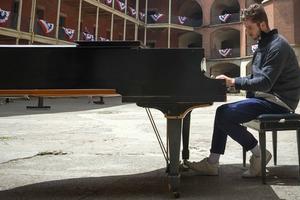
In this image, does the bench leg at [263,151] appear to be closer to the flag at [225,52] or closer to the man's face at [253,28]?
the man's face at [253,28]

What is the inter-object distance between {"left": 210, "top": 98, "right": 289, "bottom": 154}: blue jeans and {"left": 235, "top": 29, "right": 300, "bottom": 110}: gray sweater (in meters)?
0.13

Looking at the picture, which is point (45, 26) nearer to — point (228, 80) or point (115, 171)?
point (115, 171)

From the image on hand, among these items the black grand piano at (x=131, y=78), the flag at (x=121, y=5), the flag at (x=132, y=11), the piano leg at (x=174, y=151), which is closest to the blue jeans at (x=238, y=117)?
the black grand piano at (x=131, y=78)

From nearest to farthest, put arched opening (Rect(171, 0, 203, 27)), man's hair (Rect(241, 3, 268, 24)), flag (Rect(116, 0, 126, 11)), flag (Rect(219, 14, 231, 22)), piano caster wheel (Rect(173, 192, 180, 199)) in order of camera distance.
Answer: piano caster wheel (Rect(173, 192, 180, 199)) < man's hair (Rect(241, 3, 268, 24)) < flag (Rect(116, 0, 126, 11)) < flag (Rect(219, 14, 231, 22)) < arched opening (Rect(171, 0, 203, 27))

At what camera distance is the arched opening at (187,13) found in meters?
36.1

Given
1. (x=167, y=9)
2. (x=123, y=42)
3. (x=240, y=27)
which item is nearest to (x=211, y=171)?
(x=123, y=42)

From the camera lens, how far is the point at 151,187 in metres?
3.42

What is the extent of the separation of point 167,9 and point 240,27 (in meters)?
7.46

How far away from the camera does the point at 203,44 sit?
36.4m

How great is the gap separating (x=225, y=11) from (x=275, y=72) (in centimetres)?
3564

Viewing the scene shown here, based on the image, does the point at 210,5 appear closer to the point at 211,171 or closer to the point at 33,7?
the point at 33,7

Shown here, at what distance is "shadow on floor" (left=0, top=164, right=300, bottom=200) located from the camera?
3.15m

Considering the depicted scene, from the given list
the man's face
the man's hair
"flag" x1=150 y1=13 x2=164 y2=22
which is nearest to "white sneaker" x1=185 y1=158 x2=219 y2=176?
the man's face

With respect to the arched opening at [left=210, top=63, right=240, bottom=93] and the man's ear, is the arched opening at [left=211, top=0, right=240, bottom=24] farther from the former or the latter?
the man's ear
